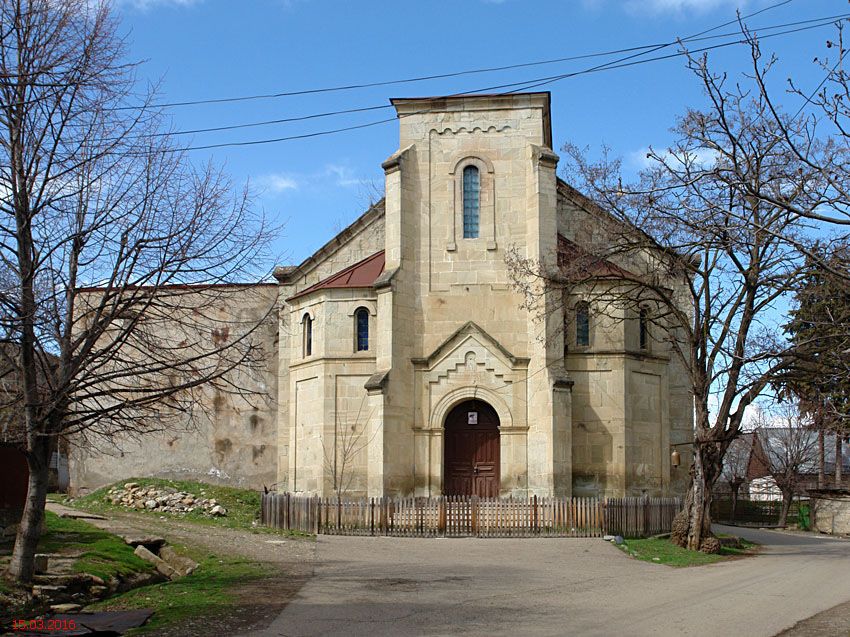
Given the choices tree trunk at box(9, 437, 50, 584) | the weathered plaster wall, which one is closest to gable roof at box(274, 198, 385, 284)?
the weathered plaster wall

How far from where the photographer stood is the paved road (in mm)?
12914

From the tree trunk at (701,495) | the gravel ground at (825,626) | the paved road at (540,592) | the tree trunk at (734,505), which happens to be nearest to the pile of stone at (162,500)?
the paved road at (540,592)

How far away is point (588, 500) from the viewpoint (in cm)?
2592

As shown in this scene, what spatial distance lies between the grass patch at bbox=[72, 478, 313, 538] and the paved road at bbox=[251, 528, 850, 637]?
594cm

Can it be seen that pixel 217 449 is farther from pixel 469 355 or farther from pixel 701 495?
pixel 701 495

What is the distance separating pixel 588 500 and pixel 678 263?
6.95 metres

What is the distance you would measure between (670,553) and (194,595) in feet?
40.7

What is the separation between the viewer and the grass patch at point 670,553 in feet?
71.4

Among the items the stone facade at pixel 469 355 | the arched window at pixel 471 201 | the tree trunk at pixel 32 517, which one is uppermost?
the arched window at pixel 471 201

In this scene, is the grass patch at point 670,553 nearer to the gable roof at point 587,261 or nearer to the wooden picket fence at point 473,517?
the wooden picket fence at point 473,517

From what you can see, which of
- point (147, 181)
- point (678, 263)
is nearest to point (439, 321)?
point (678, 263)

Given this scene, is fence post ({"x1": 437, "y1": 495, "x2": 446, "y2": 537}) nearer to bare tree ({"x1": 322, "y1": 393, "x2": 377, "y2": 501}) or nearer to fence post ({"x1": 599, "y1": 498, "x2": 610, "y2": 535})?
fence post ({"x1": 599, "y1": 498, "x2": 610, "y2": 535})

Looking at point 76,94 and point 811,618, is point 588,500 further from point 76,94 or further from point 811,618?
point 76,94

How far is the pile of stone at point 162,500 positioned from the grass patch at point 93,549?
27.5 ft
